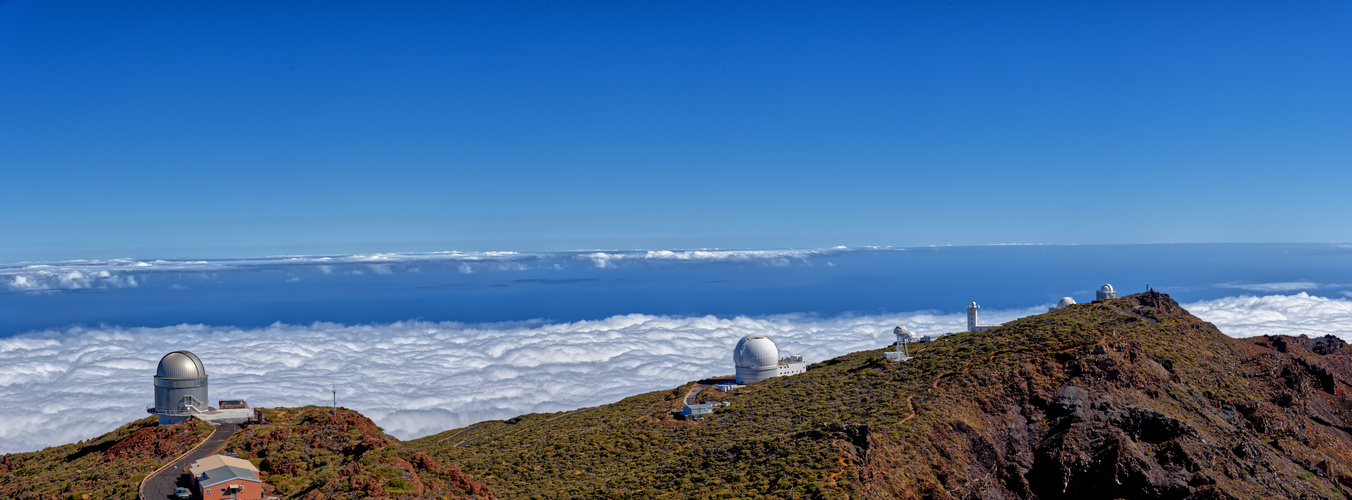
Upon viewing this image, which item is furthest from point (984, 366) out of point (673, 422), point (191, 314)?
point (191, 314)

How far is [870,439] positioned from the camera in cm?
2906

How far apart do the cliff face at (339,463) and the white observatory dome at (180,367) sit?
3.76m

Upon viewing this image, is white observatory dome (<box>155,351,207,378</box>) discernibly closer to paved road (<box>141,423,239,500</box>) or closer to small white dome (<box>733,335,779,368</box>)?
paved road (<box>141,423,239,500</box>)

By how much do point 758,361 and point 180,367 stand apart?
100ft

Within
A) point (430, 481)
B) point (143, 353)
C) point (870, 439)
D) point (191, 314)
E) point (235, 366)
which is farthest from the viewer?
point (191, 314)

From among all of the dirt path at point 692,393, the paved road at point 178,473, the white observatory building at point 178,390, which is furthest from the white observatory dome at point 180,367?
the dirt path at point 692,393

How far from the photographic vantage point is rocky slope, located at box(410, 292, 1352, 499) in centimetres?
2750

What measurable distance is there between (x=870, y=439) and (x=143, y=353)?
116 m

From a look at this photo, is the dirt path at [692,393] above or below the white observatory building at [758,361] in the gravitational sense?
below

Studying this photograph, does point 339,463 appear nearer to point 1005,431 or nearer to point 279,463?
point 279,463

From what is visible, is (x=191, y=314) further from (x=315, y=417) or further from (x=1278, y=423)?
(x=1278, y=423)

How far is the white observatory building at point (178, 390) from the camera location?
31.1 metres

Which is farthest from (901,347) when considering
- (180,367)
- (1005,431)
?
(180,367)

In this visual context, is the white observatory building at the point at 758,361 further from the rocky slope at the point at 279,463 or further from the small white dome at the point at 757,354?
the rocky slope at the point at 279,463
